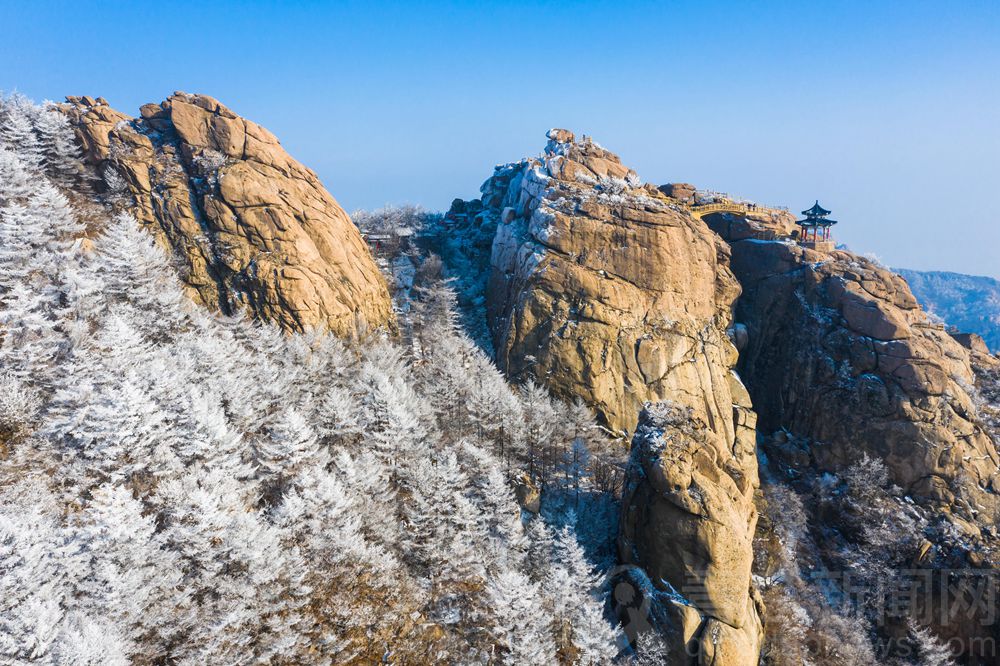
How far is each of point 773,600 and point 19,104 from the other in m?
100

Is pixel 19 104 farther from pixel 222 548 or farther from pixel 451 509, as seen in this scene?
pixel 451 509

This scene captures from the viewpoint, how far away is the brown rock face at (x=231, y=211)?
A: 49375 millimetres

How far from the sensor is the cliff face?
119ft

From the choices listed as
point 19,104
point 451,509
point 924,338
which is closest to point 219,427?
point 451,509

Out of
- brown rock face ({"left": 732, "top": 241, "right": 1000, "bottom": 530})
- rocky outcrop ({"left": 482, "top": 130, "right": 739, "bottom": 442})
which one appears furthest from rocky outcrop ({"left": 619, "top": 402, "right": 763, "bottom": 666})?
brown rock face ({"left": 732, "top": 241, "right": 1000, "bottom": 530})

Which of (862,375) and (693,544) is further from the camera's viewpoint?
(862,375)

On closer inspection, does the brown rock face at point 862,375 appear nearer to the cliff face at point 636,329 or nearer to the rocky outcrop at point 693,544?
the cliff face at point 636,329

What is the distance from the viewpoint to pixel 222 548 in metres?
25.2

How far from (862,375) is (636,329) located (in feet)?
87.3

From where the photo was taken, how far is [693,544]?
3281cm

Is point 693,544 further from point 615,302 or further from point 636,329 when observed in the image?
point 615,302

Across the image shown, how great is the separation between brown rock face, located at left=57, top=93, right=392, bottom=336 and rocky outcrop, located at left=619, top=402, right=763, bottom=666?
118 ft

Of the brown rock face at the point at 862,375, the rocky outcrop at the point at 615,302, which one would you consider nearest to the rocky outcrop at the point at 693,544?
the rocky outcrop at the point at 615,302

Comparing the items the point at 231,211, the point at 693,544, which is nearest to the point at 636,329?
the point at 693,544
